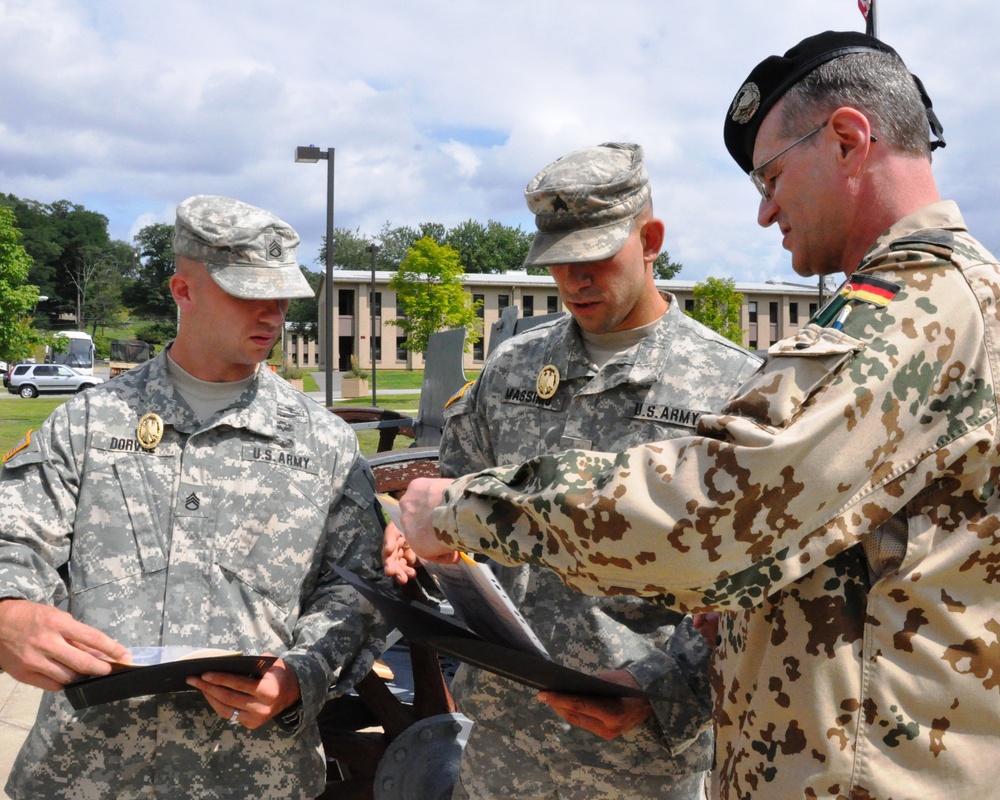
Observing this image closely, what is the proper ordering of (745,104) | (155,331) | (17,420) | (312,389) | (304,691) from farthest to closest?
(155,331), (312,389), (17,420), (304,691), (745,104)

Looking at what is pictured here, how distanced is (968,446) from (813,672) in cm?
41

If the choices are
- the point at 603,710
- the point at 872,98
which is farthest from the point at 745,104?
the point at 603,710

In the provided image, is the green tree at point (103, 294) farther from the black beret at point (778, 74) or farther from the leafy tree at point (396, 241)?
the black beret at point (778, 74)

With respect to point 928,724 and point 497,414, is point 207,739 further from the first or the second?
point 928,724

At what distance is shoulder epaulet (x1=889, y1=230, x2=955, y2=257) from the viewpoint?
4.95 feet

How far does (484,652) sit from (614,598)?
627 mm

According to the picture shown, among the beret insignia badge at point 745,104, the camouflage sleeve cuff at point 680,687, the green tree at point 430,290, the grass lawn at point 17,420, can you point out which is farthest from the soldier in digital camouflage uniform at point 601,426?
the green tree at point 430,290

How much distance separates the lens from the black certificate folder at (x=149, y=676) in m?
2.02

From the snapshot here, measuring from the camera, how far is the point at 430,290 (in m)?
39.9

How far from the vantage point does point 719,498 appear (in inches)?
56.7

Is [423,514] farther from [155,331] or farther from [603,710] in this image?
[155,331]

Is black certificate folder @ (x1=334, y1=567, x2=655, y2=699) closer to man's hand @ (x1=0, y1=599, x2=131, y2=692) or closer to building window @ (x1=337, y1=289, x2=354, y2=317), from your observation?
man's hand @ (x1=0, y1=599, x2=131, y2=692)

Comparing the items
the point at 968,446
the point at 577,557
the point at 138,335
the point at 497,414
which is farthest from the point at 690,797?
the point at 138,335

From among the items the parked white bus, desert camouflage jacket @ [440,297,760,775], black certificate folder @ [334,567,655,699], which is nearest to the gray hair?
desert camouflage jacket @ [440,297,760,775]
